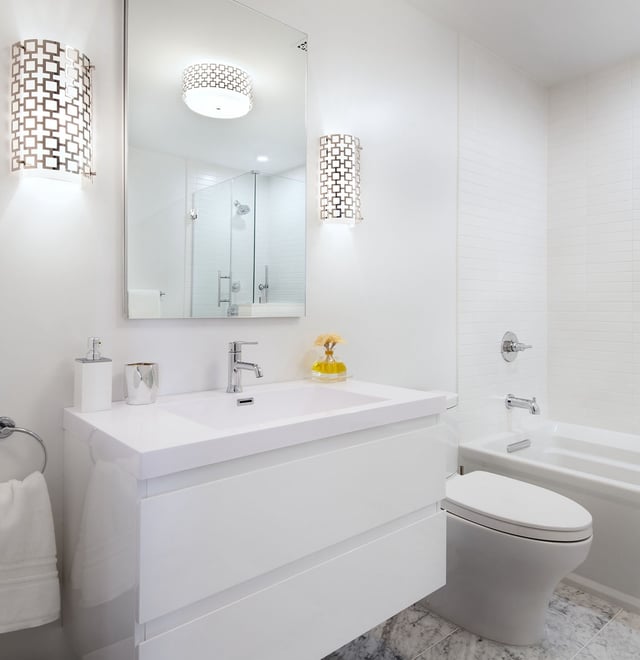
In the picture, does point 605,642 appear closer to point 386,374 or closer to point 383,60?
point 386,374

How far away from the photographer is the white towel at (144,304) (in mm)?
1471

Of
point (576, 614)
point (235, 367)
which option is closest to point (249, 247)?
point (235, 367)

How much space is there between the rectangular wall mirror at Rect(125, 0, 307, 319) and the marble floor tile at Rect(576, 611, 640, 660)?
155 centimetres

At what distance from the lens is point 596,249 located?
9.49 ft

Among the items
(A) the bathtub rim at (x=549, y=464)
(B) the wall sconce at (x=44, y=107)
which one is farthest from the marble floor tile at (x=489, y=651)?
(B) the wall sconce at (x=44, y=107)

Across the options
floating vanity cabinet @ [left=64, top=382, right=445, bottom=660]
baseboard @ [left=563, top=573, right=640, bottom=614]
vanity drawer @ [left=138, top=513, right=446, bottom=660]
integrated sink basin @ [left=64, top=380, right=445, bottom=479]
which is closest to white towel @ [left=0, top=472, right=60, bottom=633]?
floating vanity cabinet @ [left=64, top=382, right=445, bottom=660]

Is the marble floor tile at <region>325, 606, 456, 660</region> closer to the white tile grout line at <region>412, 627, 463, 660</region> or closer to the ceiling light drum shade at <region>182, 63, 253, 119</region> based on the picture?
the white tile grout line at <region>412, 627, 463, 660</region>

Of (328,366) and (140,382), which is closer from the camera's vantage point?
(140,382)

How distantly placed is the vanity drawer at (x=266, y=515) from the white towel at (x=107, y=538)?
0.05 m

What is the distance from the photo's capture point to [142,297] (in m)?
1.49

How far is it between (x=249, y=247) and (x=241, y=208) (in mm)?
129

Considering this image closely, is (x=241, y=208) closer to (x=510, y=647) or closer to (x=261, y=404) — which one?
(x=261, y=404)

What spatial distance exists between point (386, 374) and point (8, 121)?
1.56 meters

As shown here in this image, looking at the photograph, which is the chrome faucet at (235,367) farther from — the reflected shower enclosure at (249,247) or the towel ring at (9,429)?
the towel ring at (9,429)
